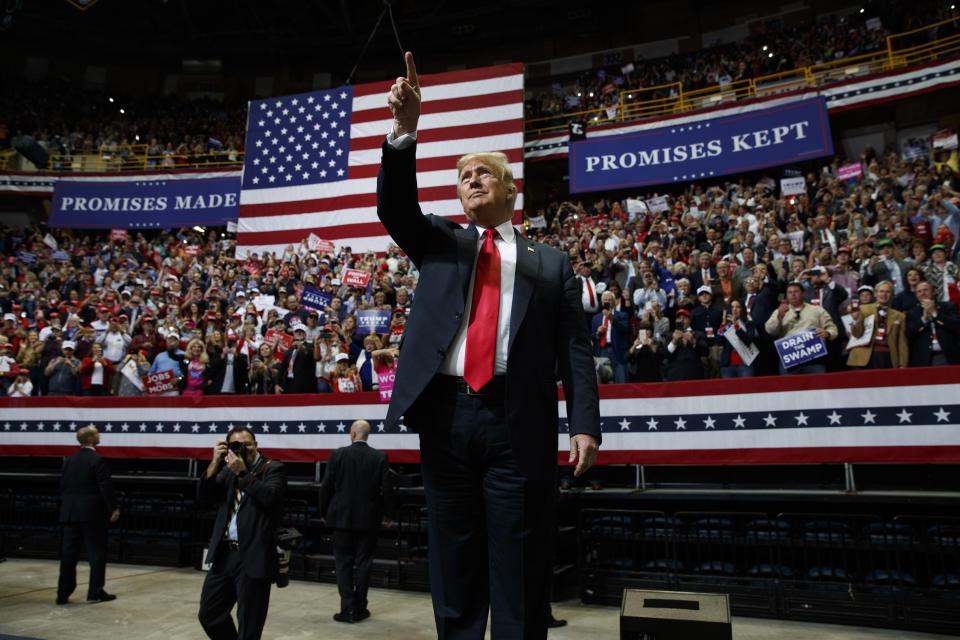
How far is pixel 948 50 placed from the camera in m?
17.2

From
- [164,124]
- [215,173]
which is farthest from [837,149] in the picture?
[164,124]

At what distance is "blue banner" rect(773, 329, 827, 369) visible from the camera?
7035 millimetres

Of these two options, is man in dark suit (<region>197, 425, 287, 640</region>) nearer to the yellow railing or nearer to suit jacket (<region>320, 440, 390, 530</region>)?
suit jacket (<region>320, 440, 390, 530</region>)

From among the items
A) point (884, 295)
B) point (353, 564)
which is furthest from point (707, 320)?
point (353, 564)

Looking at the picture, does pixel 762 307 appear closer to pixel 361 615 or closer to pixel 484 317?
pixel 361 615

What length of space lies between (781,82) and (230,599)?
20.5 metres

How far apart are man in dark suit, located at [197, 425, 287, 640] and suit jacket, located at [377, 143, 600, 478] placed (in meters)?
3.47

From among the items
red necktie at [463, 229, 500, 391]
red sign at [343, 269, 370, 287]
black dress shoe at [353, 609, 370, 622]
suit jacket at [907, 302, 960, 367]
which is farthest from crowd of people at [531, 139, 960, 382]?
red necktie at [463, 229, 500, 391]

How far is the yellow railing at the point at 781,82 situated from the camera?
17469 mm

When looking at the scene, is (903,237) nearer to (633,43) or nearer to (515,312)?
(515,312)

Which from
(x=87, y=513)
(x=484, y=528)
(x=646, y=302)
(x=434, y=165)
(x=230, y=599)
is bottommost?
(x=230, y=599)

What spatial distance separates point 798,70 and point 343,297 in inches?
576

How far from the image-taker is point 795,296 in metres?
7.51

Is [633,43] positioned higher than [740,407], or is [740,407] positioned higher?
[633,43]
